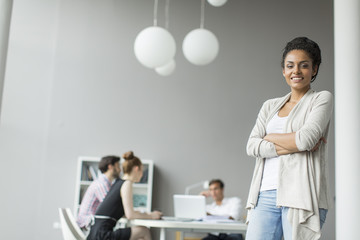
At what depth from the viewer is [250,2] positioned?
7.30 m

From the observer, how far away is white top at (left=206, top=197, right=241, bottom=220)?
5.86 metres

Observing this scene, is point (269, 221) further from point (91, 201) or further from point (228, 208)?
point (228, 208)

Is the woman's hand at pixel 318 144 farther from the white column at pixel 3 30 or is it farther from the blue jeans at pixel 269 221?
the white column at pixel 3 30

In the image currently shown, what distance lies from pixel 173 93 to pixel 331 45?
8.21ft

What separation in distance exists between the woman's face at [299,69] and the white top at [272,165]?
0.15 meters

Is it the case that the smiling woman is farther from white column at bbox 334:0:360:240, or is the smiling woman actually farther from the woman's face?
white column at bbox 334:0:360:240

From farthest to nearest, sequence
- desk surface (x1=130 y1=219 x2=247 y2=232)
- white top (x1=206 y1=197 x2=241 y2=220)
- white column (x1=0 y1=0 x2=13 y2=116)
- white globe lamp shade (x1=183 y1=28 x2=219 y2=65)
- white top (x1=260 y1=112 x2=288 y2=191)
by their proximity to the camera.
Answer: white top (x1=206 y1=197 x2=241 y2=220) → white globe lamp shade (x1=183 y1=28 x2=219 y2=65) → desk surface (x1=130 y1=219 x2=247 y2=232) → white column (x1=0 y1=0 x2=13 y2=116) → white top (x1=260 y1=112 x2=288 y2=191)

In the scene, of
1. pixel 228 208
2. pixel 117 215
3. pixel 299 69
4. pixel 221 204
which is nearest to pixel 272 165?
pixel 299 69

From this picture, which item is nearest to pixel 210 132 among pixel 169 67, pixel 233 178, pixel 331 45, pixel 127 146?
pixel 233 178

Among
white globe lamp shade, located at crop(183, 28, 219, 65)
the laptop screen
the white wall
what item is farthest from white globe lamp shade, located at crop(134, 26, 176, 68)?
the white wall

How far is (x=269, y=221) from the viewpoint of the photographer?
1865mm

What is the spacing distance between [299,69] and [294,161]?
1.22 ft

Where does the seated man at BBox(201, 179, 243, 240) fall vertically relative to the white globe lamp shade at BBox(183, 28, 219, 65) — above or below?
below

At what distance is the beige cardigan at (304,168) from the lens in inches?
70.1
